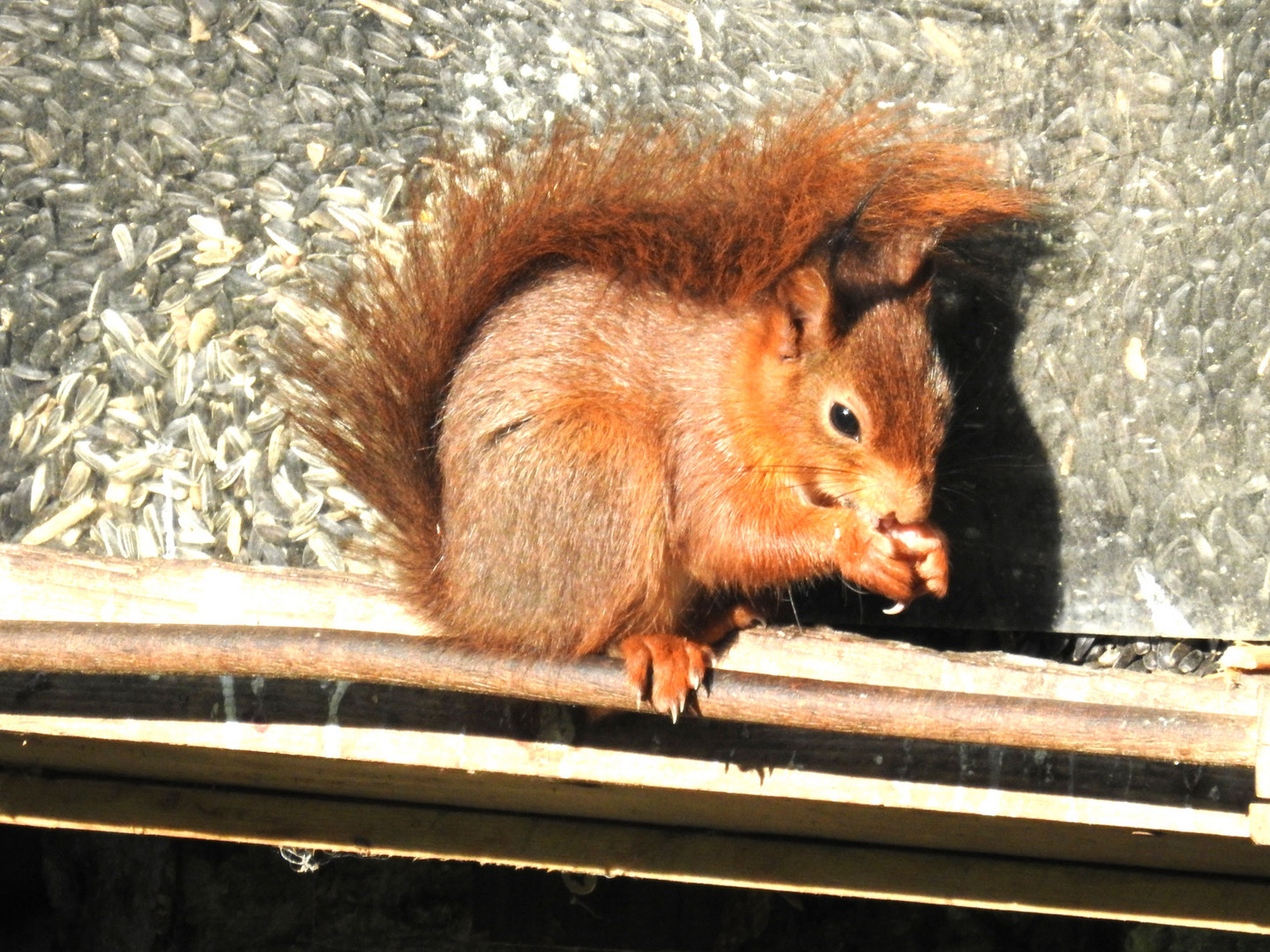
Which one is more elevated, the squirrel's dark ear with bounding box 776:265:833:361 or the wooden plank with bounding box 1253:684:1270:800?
the squirrel's dark ear with bounding box 776:265:833:361

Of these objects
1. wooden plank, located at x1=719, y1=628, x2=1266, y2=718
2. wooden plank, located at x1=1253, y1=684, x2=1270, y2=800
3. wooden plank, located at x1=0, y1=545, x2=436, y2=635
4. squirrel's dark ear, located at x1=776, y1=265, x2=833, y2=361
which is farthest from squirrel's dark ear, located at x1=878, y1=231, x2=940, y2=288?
wooden plank, located at x1=0, y1=545, x2=436, y2=635

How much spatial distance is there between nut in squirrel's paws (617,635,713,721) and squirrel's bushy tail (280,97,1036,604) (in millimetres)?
335

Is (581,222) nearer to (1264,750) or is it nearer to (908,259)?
(908,259)

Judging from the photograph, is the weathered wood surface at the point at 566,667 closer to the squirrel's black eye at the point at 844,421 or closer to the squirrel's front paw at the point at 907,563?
the squirrel's front paw at the point at 907,563

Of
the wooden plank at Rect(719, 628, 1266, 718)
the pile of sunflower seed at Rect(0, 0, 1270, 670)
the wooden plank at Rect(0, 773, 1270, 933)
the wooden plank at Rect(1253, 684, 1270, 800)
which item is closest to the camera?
the wooden plank at Rect(1253, 684, 1270, 800)

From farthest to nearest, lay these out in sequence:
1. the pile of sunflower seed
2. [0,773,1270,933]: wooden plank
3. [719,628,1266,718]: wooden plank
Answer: [0,773,1270,933]: wooden plank, the pile of sunflower seed, [719,628,1266,718]: wooden plank

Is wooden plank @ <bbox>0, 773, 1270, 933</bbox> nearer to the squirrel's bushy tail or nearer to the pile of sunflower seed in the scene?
the pile of sunflower seed

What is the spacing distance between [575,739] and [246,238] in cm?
91

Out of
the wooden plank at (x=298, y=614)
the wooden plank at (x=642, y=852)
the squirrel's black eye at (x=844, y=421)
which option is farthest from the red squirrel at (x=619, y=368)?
the wooden plank at (x=642, y=852)

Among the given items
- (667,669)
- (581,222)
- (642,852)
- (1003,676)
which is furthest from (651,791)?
(581,222)

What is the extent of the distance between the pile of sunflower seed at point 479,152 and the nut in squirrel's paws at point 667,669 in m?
0.53

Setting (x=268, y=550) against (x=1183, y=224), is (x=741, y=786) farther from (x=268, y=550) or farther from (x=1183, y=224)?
(x=1183, y=224)

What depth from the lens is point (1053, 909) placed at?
262 cm

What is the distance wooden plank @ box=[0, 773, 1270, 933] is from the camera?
2617 millimetres
